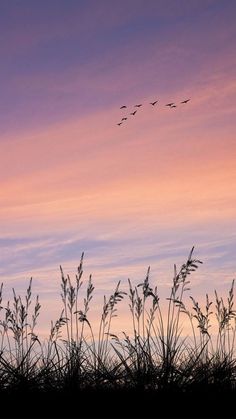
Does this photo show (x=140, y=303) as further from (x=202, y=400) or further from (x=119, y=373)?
(x=202, y=400)

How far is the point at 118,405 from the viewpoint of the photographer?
5.16 m

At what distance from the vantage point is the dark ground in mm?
4836

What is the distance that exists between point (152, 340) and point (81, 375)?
97 centimetres

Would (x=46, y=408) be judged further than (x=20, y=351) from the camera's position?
No

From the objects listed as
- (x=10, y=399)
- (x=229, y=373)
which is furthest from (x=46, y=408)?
(x=229, y=373)

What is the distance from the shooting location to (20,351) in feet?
22.2

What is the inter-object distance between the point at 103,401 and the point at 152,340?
1341 millimetres

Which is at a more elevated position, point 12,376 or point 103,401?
point 12,376

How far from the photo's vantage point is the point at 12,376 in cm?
577

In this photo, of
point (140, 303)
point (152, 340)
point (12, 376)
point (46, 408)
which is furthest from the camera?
point (140, 303)

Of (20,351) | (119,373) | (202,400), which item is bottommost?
(202,400)

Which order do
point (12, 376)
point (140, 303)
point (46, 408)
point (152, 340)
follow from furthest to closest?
point (140, 303) < point (152, 340) < point (12, 376) < point (46, 408)

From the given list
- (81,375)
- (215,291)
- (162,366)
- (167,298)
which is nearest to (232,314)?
(215,291)

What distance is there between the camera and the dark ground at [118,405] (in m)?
4.84
